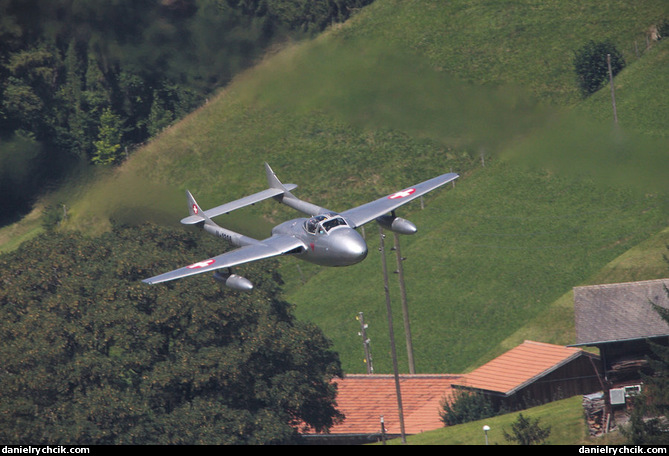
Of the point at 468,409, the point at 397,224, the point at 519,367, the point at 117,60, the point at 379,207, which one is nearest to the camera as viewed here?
the point at 397,224

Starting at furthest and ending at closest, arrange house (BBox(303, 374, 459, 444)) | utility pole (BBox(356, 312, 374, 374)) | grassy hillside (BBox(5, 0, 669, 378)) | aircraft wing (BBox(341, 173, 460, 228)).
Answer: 1. utility pole (BBox(356, 312, 374, 374))
2. grassy hillside (BBox(5, 0, 669, 378))
3. house (BBox(303, 374, 459, 444))
4. aircraft wing (BBox(341, 173, 460, 228))

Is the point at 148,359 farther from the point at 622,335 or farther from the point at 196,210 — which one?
the point at 622,335

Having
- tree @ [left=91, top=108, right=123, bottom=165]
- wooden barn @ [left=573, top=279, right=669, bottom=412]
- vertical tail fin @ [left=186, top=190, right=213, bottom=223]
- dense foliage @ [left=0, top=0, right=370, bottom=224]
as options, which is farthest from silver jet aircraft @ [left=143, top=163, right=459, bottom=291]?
tree @ [left=91, top=108, right=123, bottom=165]

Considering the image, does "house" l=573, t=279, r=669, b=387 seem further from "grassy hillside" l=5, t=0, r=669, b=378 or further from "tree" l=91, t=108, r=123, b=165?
"tree" l=91, t=108, r=123, b=165

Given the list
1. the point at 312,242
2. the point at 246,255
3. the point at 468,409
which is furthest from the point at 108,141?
the point at 312,242

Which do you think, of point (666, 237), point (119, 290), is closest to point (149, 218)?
point (119, 290)

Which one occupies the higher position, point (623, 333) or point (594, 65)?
point (594, 65)

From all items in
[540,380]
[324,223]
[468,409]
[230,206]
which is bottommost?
[468,409]

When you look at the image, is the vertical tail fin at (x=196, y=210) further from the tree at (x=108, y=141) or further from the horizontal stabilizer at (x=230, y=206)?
the tree at (x=108, y=141)

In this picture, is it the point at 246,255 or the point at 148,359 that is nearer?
the point at 246,255
